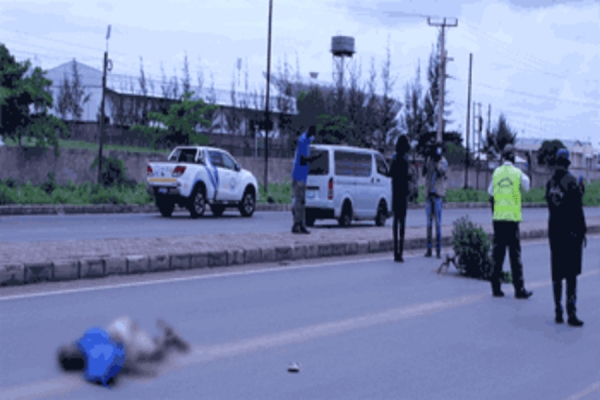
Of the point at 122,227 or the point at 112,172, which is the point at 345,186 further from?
the point at 112,172

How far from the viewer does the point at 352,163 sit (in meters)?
21.1

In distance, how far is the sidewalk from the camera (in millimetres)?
9922

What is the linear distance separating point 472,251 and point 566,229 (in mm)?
3626

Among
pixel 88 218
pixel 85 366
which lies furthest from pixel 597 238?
pixel 85 366

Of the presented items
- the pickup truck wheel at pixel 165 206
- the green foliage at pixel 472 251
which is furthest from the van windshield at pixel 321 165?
the green foliage at pixel 472 251

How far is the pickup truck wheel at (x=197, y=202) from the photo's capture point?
23484 millimetres

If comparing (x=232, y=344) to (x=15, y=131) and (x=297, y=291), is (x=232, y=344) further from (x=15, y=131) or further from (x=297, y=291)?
(x=15, y=131)

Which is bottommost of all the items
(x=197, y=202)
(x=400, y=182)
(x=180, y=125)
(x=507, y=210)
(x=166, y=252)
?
(x=166, y=252)

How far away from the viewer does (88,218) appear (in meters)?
22.4

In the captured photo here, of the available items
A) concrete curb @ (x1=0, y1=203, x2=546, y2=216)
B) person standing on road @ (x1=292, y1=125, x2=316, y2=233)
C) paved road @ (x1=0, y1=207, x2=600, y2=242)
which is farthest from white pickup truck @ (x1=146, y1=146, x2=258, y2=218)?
person standing on road @ (x1=292, y1=125, x2=316, y2=233)

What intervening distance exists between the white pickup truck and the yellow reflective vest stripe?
14.1 meters

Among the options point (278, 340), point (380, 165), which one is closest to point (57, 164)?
point (380, 165)

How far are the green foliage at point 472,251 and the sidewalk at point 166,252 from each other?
2727 millimetres

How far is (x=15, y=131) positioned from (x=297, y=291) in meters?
25.1
